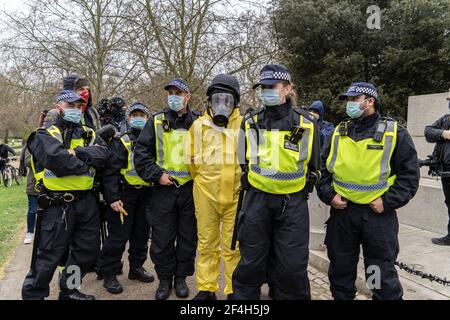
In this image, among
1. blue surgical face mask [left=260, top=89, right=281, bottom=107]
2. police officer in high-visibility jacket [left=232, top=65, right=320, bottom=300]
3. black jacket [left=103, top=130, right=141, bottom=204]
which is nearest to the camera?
police officer in high-visibility jacket [left=232, top=65, right=320, bottom=300]

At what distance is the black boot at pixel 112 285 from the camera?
13.2 ft

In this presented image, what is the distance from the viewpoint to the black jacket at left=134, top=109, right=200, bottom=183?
3707 millimetres

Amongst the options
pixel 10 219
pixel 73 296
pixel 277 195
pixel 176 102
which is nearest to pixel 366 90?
pixel 277 195

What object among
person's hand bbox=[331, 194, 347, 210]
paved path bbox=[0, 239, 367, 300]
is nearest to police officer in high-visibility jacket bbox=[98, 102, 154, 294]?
paved path bbox=[0, 239, 367, 300]

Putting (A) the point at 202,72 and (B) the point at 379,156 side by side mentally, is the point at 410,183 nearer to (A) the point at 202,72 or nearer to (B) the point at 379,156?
(B) the point at 379,156

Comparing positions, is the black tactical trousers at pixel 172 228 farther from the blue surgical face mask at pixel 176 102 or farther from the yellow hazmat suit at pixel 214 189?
the blue surgical face mask at pixel 176 102

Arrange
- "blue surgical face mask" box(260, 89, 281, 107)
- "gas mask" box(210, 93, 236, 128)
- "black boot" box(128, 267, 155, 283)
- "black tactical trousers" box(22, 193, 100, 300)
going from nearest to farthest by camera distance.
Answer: "blue surgical face mask" box(260, 89, 281, 107)
"black tactical trousers" box(22, 193, 100, 300)
"gas mask" box(210, 93, 236, 128)
"black boot" box(128, 267, 155, 283)

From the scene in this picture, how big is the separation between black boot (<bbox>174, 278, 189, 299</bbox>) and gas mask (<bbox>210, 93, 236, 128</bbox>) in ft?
5.78

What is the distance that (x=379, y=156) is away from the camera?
10.2 ft

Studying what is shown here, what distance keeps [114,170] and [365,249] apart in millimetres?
2588

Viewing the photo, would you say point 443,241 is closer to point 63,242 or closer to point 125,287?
point 125,287

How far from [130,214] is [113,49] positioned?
7675 mm

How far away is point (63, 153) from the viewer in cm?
322

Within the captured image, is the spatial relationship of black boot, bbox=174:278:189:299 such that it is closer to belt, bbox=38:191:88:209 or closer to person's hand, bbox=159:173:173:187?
person's hand, bbox=159:173:173:187
